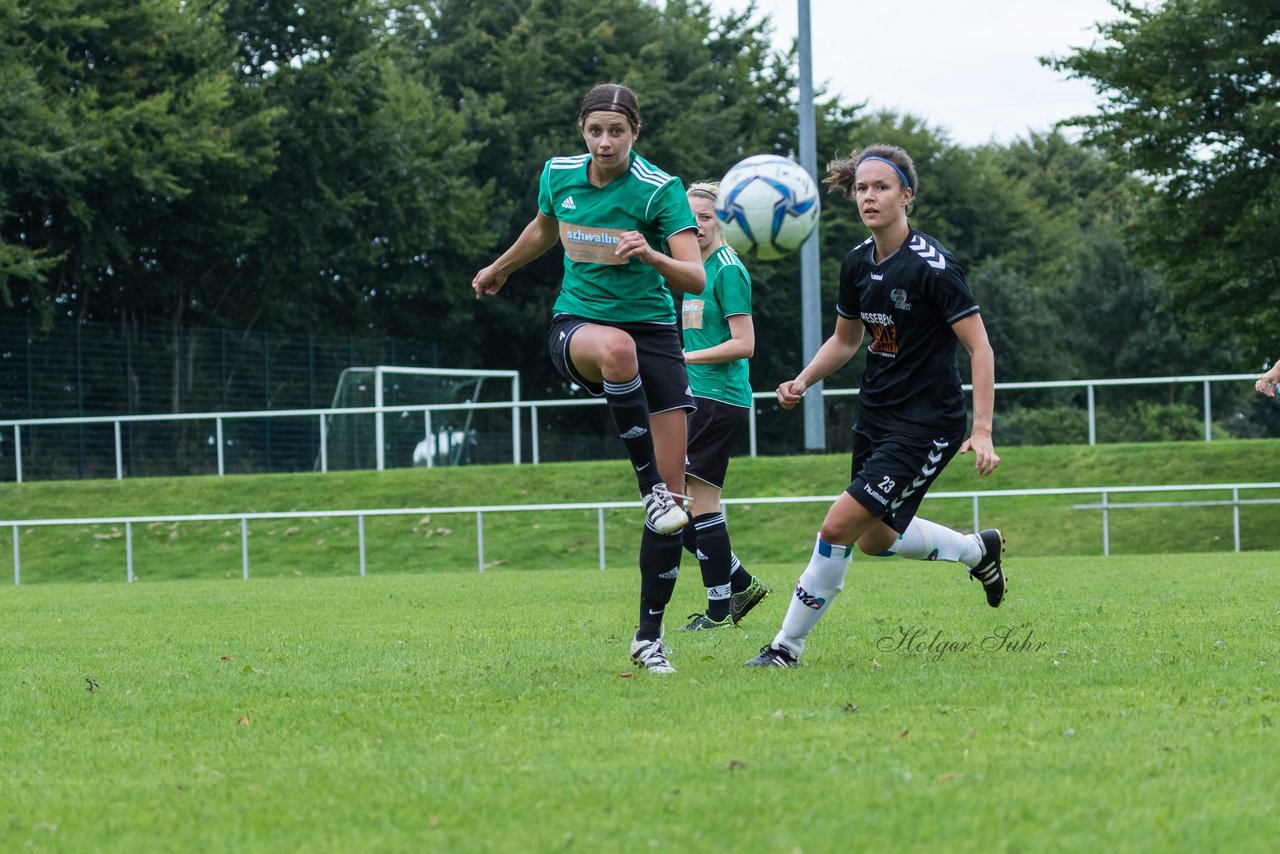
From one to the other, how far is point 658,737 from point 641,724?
26 cm

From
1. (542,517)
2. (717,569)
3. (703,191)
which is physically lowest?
(542,517)

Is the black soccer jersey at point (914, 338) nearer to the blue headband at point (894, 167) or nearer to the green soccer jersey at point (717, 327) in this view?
the blue headband at point (894, 167)

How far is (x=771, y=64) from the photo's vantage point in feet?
157

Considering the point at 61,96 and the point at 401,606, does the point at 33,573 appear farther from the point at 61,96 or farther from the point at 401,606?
the point at 61,96

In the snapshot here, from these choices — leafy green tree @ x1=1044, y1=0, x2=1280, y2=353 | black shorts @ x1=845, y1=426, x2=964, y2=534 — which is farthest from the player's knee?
leafy green tree @ x1=1044, y1=0, x2=1280, y2=353

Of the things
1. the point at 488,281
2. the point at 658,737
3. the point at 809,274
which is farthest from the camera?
the point at 809,274

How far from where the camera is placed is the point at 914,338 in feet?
20.8

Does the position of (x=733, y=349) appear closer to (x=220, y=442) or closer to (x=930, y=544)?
(x=930, y=544)

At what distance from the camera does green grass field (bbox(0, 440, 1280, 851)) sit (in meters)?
3.43

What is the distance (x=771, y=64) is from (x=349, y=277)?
51.7 ft

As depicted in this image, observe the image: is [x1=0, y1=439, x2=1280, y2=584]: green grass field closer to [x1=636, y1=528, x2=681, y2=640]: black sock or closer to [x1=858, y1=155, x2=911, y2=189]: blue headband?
[x1=636, y1=528, x2=681, y2=640]: black sock

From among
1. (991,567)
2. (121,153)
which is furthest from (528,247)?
(121,153)

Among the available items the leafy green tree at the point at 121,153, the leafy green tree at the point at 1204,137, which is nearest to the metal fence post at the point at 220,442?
the leafy green tree at the point at 121,153

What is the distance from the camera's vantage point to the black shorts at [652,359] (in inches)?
247
